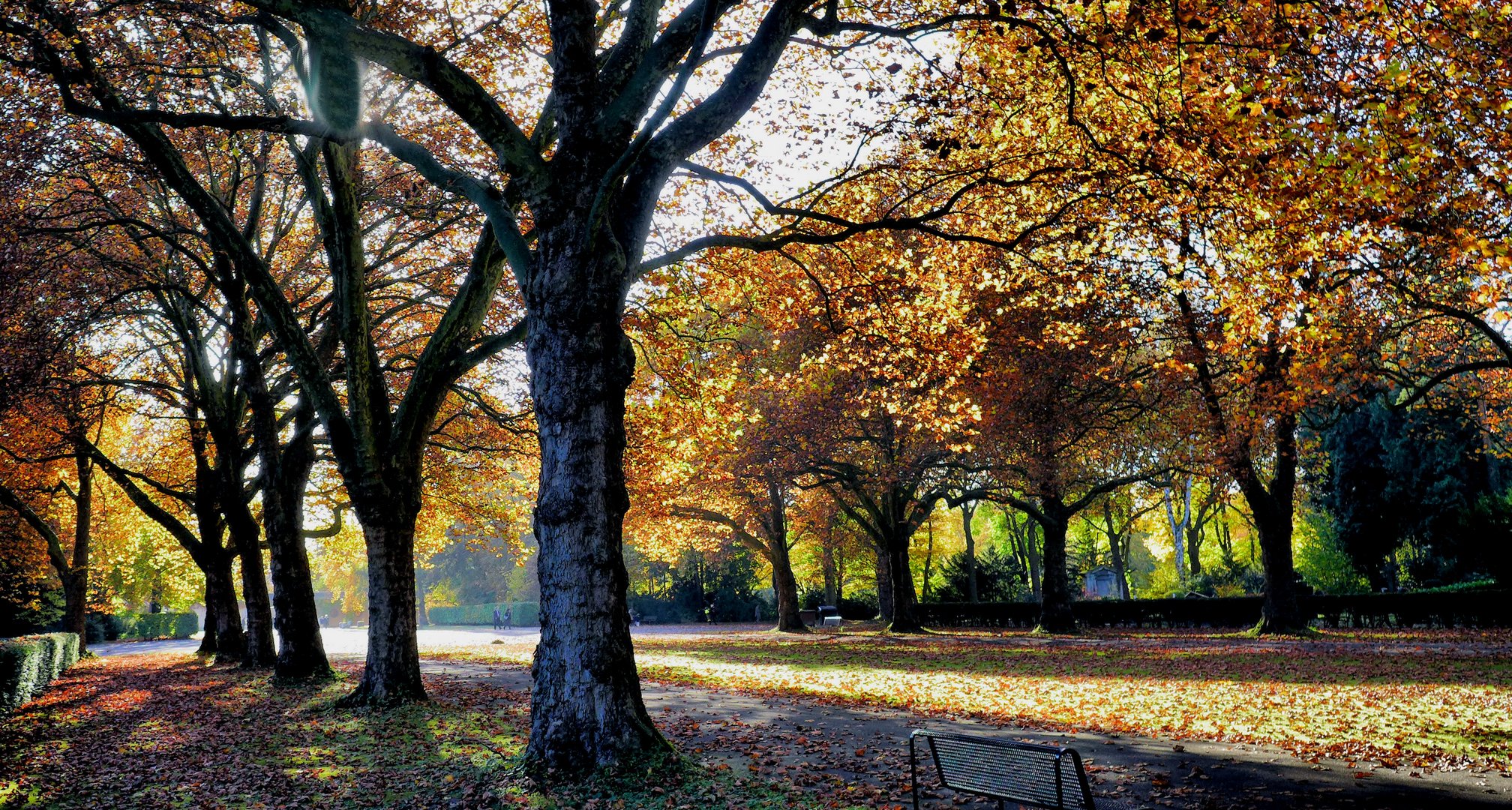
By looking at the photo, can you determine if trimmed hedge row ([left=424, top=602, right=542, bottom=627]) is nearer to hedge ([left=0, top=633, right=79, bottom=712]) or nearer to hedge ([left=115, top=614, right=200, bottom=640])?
hedge ([left=115, top=614, right=200, bottom=640])

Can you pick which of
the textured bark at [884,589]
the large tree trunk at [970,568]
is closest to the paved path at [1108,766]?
the textured bark at [884,589]

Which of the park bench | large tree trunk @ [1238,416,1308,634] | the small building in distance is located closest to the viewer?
the park bench

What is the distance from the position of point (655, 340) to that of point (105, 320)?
458 inches

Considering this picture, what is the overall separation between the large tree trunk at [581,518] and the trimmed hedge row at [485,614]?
195ft

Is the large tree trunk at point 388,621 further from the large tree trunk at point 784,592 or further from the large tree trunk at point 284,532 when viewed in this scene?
the large tree trunk at point 784,592

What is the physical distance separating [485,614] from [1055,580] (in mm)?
57325

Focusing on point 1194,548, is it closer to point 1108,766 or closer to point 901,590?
point 901,590

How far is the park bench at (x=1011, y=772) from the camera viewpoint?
5.29 m

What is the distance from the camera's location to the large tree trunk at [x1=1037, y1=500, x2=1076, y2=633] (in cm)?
2995

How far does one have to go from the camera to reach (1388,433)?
120ft

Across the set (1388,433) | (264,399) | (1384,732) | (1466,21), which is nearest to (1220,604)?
(1388,433)

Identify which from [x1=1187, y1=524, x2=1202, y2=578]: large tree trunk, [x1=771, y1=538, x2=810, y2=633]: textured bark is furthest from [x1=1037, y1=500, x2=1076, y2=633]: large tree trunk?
[x1=1187, y1=524, x2=1202, y2=578]: large tree trunk

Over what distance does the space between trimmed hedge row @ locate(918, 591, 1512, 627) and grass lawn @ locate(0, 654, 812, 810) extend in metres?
24.7

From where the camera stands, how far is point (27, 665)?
599 inches
